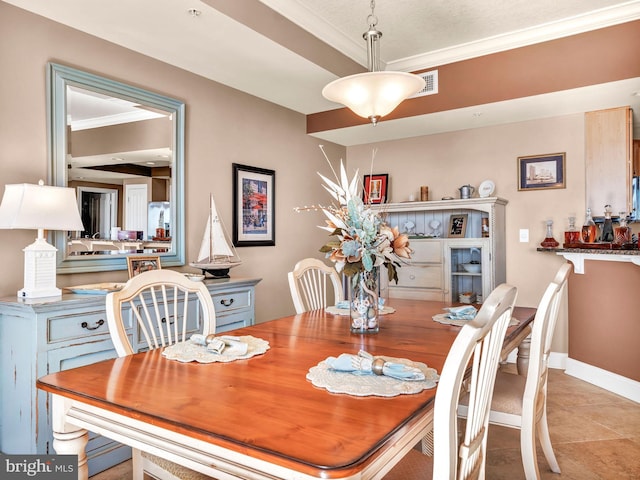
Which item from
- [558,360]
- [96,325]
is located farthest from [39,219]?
[558,360]

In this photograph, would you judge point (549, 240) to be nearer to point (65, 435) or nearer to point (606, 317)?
point (606, 317)

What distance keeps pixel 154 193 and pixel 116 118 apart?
51 cm

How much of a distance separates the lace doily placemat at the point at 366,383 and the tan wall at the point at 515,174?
125 inches

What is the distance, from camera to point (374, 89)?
7.00ft

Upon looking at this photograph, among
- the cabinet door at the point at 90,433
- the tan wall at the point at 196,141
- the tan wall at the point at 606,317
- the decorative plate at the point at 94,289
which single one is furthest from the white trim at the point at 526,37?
the cabinet door at the point at 90,433

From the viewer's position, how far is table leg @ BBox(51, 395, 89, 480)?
45.9 inches

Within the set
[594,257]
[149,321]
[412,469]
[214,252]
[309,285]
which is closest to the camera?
[412,469]

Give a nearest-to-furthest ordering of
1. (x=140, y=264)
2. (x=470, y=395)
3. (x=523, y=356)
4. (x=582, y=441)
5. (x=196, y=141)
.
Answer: (x=470, y=395) < (x=523, y=356) < (x=582, y=441) < (x=140, y=264) < (x=196, y=141)

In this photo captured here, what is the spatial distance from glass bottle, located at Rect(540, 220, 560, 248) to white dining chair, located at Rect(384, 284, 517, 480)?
2.93 m

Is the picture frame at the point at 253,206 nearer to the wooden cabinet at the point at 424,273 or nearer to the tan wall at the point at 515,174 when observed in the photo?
the wooden cabinet at the point at 424,273

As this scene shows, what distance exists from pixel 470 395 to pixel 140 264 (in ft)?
7.47

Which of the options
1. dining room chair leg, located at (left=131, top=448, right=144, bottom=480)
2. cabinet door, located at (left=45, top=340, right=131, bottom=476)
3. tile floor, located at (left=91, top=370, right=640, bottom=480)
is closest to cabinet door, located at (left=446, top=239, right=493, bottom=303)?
tile floor, located at (left=91, top=370, right=640, bottom=480)

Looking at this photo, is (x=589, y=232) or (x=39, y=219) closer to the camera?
(x=39, y=219)

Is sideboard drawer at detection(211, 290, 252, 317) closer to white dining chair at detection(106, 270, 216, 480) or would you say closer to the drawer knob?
the drawer knob
